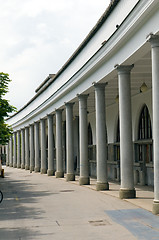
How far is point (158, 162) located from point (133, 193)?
556cm

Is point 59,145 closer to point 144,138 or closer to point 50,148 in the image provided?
point 50,148

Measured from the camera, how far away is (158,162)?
14.7 m

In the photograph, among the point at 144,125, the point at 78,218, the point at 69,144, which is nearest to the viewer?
the point at 78,218

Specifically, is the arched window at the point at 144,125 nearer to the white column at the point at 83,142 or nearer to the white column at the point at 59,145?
the white column at the point at 83,142

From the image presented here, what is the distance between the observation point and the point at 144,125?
1139 inches

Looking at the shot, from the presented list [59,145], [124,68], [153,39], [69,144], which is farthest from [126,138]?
[59,145]

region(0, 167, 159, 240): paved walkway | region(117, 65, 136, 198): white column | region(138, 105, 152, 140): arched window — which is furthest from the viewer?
region(138, 105, 152, 140): arched window

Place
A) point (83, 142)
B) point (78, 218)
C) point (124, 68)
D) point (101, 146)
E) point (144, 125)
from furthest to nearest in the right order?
point (83, 142) → point (144, 125) → point (101, 146) → point (124, 68) → point (78, 218)

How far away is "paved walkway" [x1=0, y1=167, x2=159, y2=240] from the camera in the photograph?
12.0m

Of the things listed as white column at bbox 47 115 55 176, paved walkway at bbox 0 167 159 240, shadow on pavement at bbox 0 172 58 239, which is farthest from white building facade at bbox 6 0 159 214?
shadow on pavement at bbox 0 172 58 239

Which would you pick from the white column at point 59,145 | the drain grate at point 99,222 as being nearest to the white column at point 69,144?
the white column at point 59,145

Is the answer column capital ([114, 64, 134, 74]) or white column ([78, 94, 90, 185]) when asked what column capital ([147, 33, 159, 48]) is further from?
white column ([78, 94, 90, 185])

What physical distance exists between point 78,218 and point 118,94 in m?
16.7

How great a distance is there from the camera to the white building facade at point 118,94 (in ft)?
51.1
